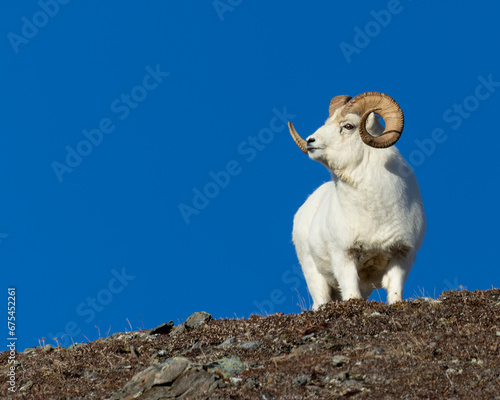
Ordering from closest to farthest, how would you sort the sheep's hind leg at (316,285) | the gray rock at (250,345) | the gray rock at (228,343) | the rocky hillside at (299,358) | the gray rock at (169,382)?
the rocky hillside at (299,358), the gray rock at (169,382), the gray rock at (250,345), the gray rock at (228,343), the sheep's hind leg at (316,285)

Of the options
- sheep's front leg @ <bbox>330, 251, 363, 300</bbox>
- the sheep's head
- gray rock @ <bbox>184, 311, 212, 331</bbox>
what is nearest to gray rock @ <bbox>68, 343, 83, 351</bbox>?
gray rock @ <bbox>184, 311, 212, 331</bbox>

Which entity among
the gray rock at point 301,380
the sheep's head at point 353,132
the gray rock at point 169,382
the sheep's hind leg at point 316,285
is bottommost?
the gray rock at point 301,380

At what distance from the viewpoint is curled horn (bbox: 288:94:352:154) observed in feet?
46.4

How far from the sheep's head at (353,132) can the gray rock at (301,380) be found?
16.8 ft

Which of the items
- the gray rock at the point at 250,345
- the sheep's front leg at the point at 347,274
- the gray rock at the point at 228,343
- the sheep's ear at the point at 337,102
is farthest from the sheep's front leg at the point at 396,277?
the gray rock at the point at 250,345

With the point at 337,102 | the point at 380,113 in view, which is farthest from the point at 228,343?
the point at 337,102

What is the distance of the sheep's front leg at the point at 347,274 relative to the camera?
13523 millimetres

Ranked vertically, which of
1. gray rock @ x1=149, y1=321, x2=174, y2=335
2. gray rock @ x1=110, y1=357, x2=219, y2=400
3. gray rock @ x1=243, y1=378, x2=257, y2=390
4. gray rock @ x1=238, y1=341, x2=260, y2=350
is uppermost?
gray rock @ x1=149, y1=321, x2=174, y2=335

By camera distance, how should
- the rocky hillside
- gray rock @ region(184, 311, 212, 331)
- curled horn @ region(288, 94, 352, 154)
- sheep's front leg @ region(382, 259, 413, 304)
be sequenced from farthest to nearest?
curled horn @ region(288, 94, 352, 154), sheep's front leg @ region(382, 259, 413, 304), gray rock @ region(184, 311, 212, 331), the rocky hillside

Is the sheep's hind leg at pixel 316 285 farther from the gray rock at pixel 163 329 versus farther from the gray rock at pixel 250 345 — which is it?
the gray rock at pixel 250 345

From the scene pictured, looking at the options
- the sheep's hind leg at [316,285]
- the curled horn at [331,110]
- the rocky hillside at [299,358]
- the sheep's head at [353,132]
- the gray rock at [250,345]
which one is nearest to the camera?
the rocky hillside at [299,358]

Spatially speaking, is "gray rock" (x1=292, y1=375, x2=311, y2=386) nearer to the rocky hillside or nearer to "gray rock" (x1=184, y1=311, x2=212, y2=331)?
the rocky hillside

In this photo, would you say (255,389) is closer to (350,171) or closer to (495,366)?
(495,366)

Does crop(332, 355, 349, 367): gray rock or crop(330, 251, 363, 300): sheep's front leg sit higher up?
crop(330, 251, 363, 300): sheep's front leg
